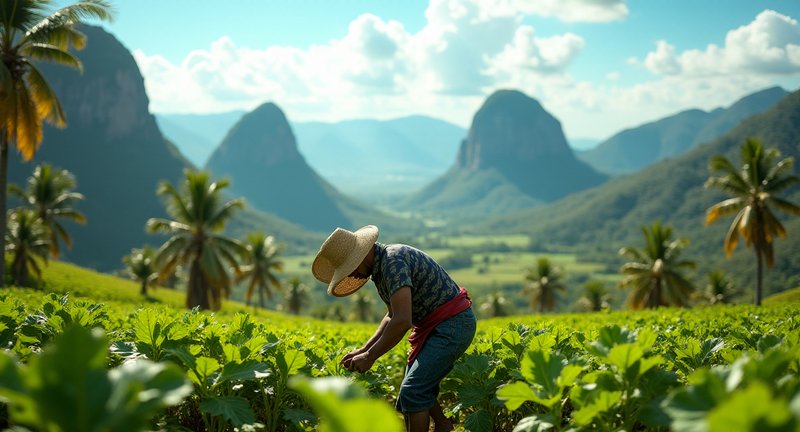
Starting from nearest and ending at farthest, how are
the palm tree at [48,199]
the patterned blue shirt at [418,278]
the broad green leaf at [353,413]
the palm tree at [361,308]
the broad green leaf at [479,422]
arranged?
the broad green leaf at [353,413] < the broad green leaf at [479,422] < the patterned blue shirt at [418,278] < the palm tree at [48,199] < the palm tree at [361,308]

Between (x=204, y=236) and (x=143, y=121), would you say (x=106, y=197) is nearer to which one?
(x=143, y=121)

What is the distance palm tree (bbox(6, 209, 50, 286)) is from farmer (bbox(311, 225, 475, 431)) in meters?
29.4

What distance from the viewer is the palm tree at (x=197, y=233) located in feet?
88.1

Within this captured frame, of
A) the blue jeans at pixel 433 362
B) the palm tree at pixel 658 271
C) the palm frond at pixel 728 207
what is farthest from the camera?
the palm tree at pixel 658 271

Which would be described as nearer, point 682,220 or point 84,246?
point 84,246

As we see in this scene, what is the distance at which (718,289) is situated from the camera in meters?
40.8

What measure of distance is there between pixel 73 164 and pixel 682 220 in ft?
591

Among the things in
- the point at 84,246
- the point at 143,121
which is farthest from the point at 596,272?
the point at 143,121

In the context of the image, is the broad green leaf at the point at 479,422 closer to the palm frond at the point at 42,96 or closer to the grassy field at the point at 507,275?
the palm frond at the point at 42,96

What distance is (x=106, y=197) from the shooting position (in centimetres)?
13912

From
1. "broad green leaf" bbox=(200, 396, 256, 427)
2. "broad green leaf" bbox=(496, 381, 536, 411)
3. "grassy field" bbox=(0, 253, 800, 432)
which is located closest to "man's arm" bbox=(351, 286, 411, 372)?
"grassy field" bbox=(0, 253, 800, 432)

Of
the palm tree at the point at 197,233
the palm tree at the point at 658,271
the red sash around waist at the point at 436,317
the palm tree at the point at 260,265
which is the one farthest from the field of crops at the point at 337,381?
the palm tree at the point at 260,265

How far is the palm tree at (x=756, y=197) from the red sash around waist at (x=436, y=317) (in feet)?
82.4

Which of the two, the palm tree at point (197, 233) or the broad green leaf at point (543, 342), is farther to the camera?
the palm tree at point (197, 233)
